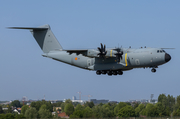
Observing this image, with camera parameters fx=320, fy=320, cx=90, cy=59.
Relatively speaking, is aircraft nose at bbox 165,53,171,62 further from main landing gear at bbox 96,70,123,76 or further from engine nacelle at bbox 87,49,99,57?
engine nacelle at bbox 87,49,99,57

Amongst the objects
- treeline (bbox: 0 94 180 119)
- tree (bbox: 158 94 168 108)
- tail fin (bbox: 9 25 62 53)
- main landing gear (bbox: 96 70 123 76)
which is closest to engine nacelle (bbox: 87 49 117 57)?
main landing gear (bbox: 96 70 123 76)

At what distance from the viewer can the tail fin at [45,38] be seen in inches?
1606

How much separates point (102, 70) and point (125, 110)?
34.8 metres

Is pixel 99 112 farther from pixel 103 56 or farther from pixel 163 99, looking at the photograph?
pixel 103 56

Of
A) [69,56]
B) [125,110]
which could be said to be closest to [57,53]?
[69,56]

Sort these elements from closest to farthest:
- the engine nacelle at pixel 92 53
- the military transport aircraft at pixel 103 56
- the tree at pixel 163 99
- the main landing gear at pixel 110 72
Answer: the military transport aircraft at pixel 103 56, the engine nacelle at pixel 92 53, the main landing gear at pixel 110 72, the tree at pixel 163 99

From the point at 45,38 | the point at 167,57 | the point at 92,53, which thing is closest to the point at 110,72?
the point at 92,53

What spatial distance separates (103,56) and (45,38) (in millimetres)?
9132

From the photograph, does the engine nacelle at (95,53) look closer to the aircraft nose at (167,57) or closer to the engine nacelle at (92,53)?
the engine nacelle at (92,53)

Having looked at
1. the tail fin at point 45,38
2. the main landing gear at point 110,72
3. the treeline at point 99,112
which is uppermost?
the tail fin at point 45,38

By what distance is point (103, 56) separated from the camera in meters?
35.9

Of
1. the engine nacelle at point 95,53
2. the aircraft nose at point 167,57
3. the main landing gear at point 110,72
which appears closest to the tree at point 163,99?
the main landing gear at point 110,72

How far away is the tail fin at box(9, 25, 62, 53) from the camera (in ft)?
134

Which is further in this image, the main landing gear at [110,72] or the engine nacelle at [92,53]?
the main landing gear at [110,72]
